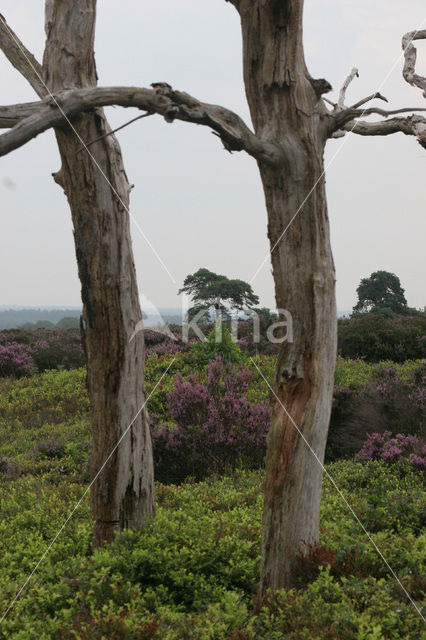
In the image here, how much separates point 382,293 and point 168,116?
2562cm

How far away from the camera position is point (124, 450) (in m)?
5.63

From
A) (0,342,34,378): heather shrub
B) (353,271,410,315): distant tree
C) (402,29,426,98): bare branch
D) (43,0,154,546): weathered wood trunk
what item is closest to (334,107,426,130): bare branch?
(402,29,426,98): bare branch

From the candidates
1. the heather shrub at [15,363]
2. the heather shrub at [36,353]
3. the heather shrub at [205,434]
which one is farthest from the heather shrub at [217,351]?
the heather shrub at [15,363]

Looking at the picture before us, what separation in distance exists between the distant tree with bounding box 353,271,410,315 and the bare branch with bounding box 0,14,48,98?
2316 cm

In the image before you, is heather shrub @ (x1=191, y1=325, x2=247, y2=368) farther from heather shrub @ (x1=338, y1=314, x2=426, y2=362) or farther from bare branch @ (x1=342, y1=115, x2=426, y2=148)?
bare branch @ (x1=342, y1=115, x2=426, y2=148)

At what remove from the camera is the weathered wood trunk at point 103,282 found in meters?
5.33

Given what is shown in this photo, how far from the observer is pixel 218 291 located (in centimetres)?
1991

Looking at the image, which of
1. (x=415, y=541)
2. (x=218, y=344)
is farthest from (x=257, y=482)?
(x=218, y=344)

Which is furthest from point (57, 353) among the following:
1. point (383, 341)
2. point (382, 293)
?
point (382, 293)

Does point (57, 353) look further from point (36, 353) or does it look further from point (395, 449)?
point (395, 449)

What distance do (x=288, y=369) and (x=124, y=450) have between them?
2127mm

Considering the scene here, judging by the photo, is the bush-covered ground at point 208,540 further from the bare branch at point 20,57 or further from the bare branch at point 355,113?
the bare branch at point 20,57

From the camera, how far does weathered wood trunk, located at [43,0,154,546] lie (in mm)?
5328

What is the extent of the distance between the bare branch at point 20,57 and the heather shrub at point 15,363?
11275mm
